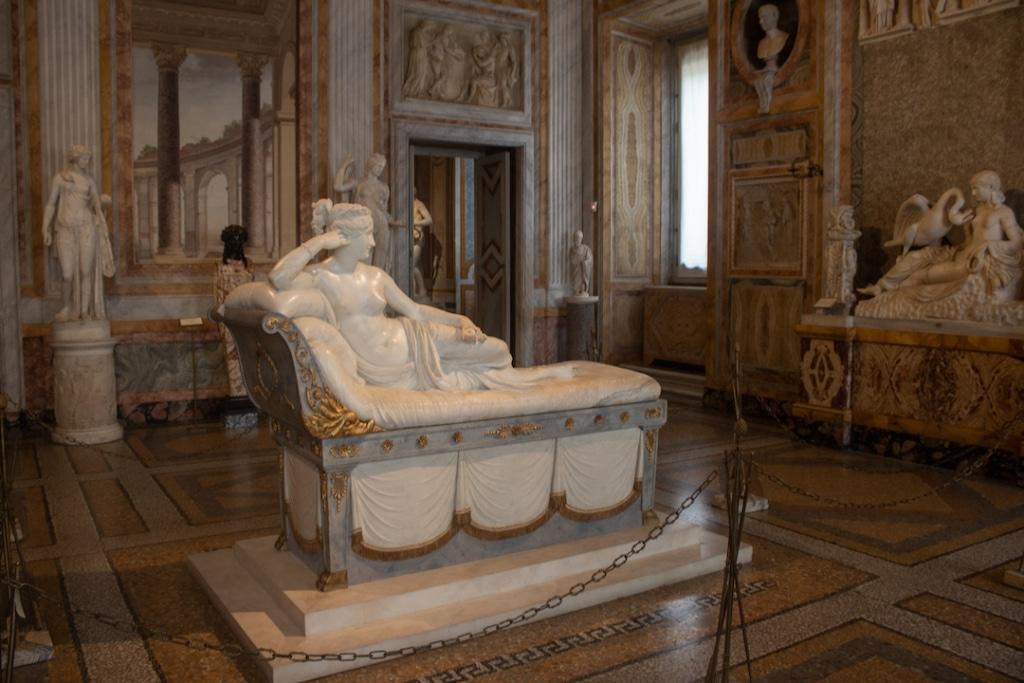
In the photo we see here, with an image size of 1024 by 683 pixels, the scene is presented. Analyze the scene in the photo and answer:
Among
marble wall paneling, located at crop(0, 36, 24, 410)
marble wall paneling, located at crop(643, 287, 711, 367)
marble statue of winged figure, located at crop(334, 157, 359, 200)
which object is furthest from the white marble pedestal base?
marble wall paneling, located at crop(643, 287, 711, 367)

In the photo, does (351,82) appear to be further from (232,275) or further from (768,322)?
(768,322)

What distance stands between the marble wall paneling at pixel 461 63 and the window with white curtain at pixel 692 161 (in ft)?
8.90

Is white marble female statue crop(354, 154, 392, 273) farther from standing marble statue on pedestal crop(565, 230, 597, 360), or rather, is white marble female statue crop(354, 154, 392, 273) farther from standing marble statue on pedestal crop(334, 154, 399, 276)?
standing marble statue on pedestal crop(565, 230, 597, 360)

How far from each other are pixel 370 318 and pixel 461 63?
23.5 ft

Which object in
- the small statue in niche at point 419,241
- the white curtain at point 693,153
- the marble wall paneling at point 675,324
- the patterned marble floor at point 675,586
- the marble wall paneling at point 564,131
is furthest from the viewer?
the small statue in niche at point 419,241

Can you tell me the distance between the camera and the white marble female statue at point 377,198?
31.4 feet

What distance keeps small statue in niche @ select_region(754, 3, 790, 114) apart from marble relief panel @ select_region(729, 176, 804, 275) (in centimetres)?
77

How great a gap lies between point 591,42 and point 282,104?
13.9 feet

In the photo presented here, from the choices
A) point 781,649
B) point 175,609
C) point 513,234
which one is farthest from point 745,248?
point 175,609

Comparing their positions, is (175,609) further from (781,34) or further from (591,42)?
(591,42)

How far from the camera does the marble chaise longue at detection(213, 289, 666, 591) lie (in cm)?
395

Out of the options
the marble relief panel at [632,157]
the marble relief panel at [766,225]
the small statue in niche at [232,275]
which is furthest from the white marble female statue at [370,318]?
the marble relief panel at [632,157]

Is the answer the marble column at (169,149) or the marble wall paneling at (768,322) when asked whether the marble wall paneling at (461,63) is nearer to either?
the marble column at (169,149)

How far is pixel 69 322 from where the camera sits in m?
7.94
